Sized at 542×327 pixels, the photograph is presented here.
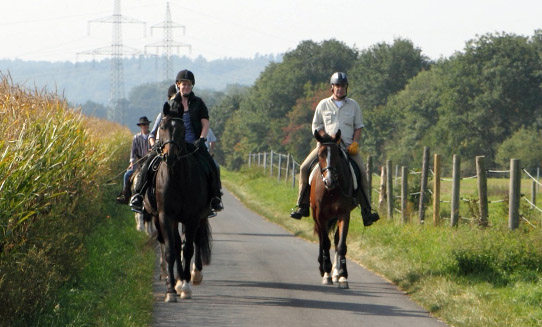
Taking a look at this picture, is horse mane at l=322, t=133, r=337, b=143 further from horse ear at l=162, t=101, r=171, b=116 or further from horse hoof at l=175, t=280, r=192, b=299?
horse hoof at l=175, t=280, r=192, b=299

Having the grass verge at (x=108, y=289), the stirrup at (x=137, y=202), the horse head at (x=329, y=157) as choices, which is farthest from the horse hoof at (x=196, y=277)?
the horse head at (x=329, y=157)

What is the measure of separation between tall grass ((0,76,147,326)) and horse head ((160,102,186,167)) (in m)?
1.19

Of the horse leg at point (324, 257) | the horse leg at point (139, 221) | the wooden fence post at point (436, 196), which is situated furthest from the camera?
the wooden fence post at point (436, 196)

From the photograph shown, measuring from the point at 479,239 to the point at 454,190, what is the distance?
153 inches

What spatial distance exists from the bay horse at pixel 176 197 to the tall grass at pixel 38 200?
109cm

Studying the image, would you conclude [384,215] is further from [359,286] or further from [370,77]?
[370,77]

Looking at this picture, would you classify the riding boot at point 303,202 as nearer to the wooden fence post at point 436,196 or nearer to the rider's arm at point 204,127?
the rider's arm at point 204,127

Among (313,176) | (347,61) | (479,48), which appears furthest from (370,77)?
(313,176)

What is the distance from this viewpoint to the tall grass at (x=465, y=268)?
994 cm

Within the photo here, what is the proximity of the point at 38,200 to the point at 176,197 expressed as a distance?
202 centimetres

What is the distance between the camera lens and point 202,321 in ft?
31.4

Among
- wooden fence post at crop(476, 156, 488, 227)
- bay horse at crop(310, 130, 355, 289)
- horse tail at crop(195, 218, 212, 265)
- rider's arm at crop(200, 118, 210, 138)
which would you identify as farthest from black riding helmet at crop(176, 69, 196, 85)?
wooden fence post at crop(476, 156, 488, 227)

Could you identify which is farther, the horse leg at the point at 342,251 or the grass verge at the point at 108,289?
the horse leg at the point at 342,251

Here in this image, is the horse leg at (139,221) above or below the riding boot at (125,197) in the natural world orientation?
below
